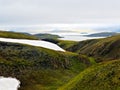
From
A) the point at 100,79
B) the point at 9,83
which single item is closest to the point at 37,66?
the point at 9,83

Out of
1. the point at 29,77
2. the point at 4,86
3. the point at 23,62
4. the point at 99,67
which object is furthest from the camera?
the point at 23,62

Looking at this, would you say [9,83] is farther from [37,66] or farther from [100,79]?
[100,79]

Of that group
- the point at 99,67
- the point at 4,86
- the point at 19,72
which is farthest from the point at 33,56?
the point at 99,67

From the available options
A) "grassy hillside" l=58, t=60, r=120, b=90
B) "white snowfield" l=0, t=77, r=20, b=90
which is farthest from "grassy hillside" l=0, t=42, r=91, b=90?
"grassy hillside" l=58, t=60, r=120, b=90

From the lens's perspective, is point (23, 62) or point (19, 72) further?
point (23, 62)

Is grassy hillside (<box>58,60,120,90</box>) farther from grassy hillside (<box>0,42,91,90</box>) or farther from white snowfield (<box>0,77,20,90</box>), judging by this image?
grassy hillside (<box>0,42,91,90</box>)

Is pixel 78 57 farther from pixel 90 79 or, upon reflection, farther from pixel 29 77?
pixel 90 79
